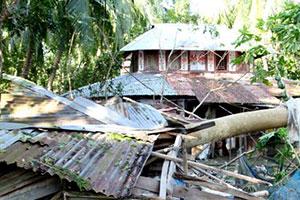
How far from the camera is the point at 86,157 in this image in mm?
3568

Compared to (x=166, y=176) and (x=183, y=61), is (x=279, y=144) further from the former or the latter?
(x=183, y=61)

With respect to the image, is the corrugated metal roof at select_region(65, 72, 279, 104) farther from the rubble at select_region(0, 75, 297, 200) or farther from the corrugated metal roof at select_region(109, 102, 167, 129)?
the rubble at select_region(0, 75, 297, 200)

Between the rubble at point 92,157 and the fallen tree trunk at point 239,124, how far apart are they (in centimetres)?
5

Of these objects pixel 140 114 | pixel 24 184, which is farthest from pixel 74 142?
pixel 140 114

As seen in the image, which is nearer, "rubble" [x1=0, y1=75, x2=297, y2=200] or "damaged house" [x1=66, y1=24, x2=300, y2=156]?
"rubble" [x1=0, y1=75, x2=297, y2=200]

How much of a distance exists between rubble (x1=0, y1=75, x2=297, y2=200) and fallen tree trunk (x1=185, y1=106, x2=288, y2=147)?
0.16 ft

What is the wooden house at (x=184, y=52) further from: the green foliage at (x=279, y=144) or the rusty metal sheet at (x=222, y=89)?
the green foliage at (x=279, y=144)

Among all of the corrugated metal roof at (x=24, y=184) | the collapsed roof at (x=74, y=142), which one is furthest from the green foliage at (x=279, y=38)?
the corrugated metal roof at (x=24, y=184)

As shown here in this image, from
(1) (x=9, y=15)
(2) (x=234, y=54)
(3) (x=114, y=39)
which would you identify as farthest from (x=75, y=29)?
(2) (x=234, y=54)

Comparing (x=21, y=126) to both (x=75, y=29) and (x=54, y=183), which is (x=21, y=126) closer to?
(x=54, y=183)

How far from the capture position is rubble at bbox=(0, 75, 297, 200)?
313 centimetres

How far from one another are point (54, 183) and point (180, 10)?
55.9 ft

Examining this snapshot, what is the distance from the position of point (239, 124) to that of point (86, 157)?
2.84m

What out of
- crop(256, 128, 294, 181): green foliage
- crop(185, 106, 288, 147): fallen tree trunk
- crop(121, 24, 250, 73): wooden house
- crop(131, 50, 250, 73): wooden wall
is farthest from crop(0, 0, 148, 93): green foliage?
crop(256, 128, 294, 181): green foliage
